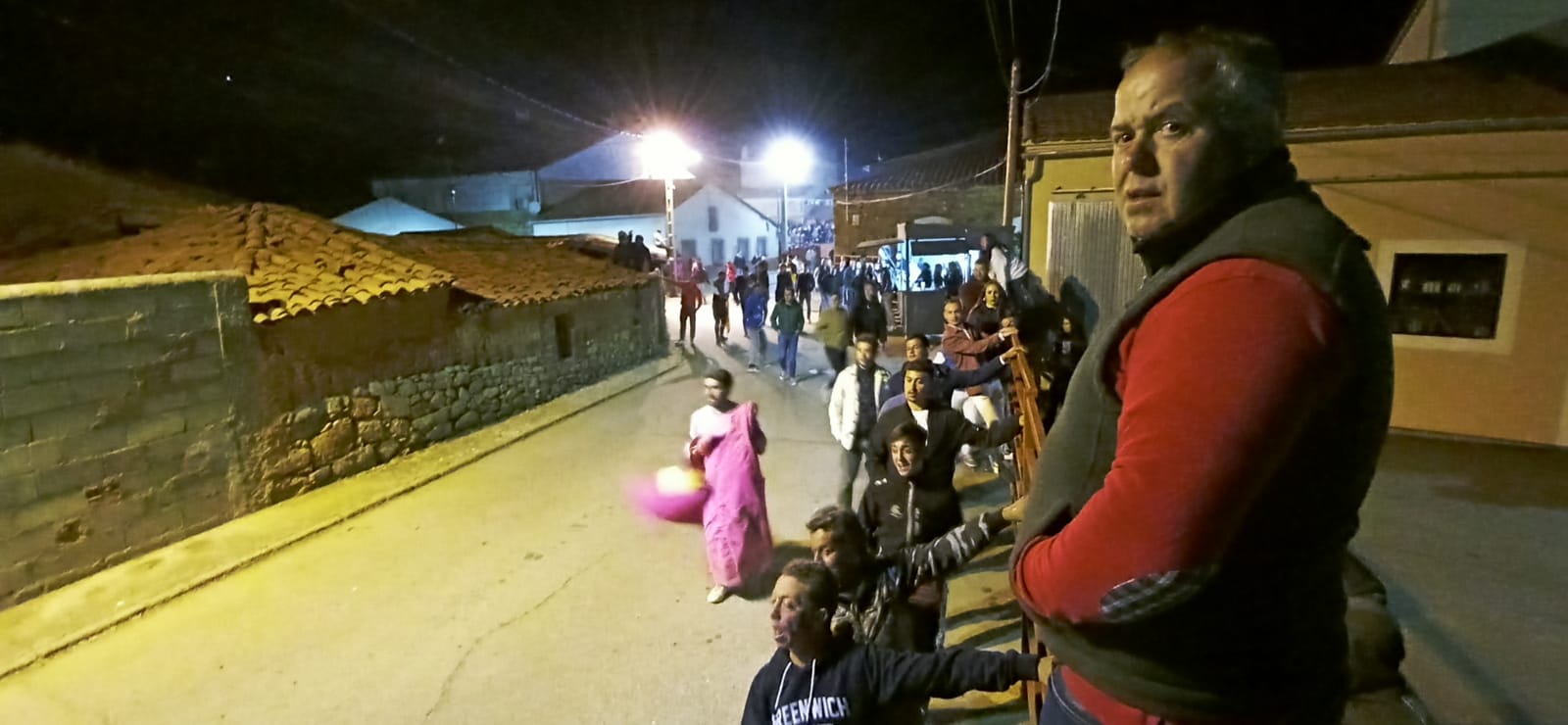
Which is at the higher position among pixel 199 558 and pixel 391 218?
pixel 391 218

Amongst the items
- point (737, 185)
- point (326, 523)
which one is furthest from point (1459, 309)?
point (737, 185)

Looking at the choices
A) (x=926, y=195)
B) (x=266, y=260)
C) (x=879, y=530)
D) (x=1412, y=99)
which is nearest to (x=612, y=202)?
(x=926, y=195)

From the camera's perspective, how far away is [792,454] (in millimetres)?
9023

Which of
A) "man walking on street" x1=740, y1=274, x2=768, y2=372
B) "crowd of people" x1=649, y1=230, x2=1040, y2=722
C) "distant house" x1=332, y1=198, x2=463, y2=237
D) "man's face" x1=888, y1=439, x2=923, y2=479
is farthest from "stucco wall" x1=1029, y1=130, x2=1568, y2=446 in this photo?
"distant house" x1=332, y1=198, x2=463, y2=237

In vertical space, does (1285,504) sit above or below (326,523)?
above

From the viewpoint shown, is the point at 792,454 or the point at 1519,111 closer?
the point at 1519,111

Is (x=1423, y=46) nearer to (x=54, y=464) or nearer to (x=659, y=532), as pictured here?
(x=659, y=532)

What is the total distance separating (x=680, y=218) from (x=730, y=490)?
35722 millimetres

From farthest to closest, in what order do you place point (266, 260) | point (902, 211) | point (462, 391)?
1. point (902, 211)
2. point (462, 391)
3. point (266, 260)

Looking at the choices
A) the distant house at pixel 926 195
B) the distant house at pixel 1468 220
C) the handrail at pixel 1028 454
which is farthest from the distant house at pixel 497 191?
the handrail at pixel 1028 454

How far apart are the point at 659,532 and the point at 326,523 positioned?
298cm

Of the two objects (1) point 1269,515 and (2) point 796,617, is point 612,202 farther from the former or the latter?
(1) point 1269,515

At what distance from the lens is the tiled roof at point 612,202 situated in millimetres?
35750

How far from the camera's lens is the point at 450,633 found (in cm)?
513
